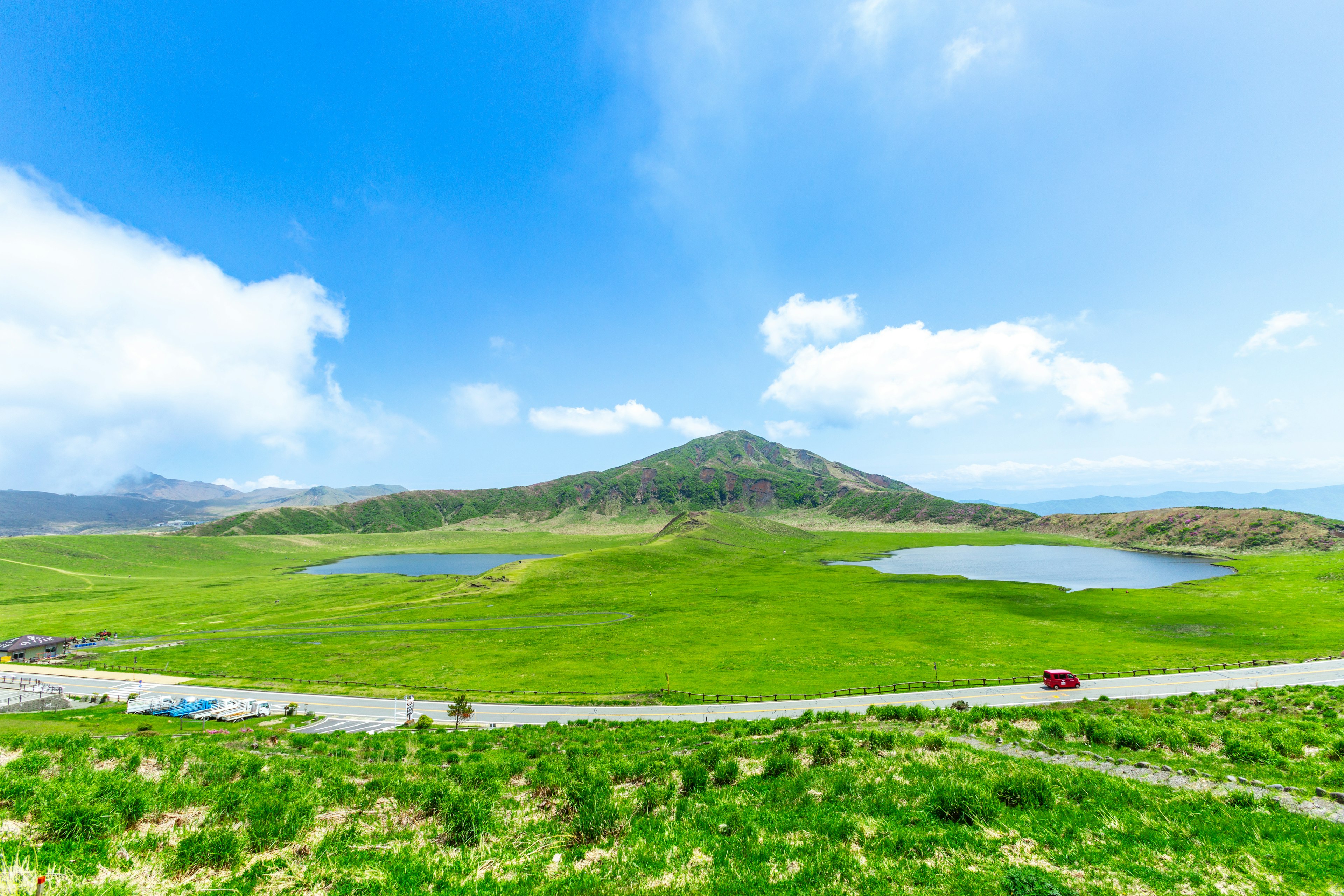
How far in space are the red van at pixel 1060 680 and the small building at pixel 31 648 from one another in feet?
496

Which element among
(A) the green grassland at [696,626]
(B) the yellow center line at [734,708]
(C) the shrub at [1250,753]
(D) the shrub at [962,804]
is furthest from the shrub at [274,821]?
(A) the green grassland at [696,626]

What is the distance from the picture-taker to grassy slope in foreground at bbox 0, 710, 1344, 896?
1080 cm

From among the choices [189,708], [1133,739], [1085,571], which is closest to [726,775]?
[1133,739]

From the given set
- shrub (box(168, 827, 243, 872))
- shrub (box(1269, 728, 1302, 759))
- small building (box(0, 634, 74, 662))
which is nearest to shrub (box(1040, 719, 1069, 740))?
shrub (box(1269, 728, 1302, 759))

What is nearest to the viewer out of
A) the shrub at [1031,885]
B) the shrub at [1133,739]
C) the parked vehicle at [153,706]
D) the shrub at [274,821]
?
the shrub at [1031,885]

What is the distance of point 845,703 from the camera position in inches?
1948

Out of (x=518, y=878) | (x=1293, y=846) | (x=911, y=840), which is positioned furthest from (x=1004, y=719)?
(x=518, y=878)

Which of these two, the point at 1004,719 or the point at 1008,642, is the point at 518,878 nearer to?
the point at 1004,719

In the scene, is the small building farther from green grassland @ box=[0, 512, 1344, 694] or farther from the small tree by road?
A: the small tree by road

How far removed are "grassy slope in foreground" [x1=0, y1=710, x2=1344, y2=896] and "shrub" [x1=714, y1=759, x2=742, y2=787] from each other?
0.11 metres

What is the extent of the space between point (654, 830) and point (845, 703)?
4168 centimetres

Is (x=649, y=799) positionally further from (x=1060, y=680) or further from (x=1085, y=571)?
(x=1085, y=571)

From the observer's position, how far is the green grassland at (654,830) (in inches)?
424

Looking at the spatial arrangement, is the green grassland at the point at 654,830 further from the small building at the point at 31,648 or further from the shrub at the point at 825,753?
the small building at the point at 31,648
